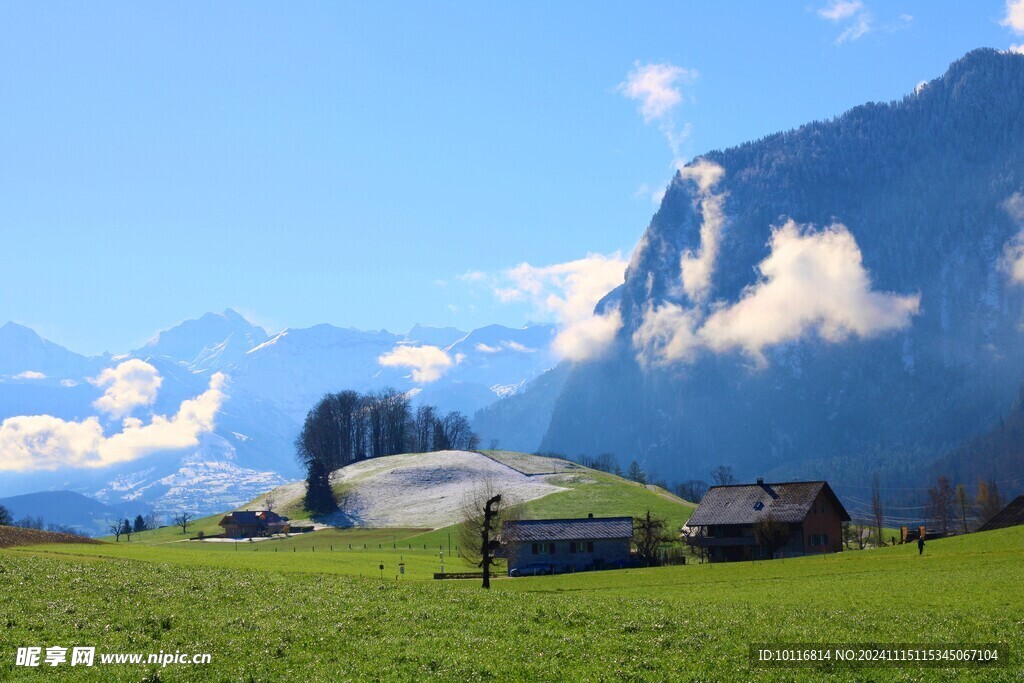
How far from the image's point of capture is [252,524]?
591 feet

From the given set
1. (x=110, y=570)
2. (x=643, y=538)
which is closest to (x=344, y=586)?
(x=110, y=570)

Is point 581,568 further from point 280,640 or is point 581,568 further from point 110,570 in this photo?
point 280,640

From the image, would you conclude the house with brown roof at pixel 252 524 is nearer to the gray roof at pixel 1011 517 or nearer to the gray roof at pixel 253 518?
the gray roof at pixel 253 518

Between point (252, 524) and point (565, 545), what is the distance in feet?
314

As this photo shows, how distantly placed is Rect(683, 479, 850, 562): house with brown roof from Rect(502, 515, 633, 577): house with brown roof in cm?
1487

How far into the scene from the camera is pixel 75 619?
35.8 meters

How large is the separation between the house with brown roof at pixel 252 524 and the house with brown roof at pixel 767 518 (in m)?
92.4

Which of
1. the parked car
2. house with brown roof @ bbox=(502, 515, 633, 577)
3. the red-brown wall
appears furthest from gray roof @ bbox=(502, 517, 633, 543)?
the red-brown wall

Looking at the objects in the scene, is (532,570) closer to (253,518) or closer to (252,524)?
(252,524)

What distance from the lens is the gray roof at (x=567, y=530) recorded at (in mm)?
102188

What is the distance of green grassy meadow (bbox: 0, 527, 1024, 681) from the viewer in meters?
30.0

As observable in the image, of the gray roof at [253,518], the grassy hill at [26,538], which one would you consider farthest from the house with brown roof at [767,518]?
the gray roof at [253,518]
